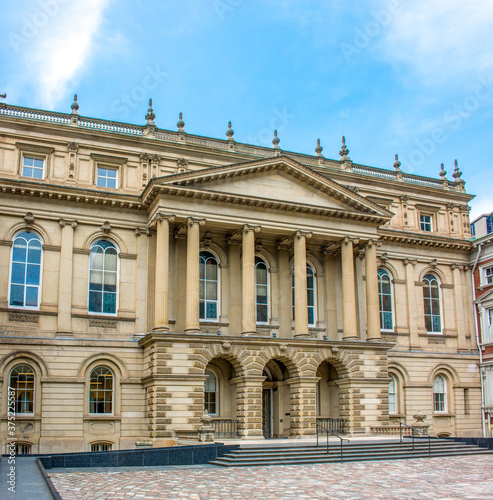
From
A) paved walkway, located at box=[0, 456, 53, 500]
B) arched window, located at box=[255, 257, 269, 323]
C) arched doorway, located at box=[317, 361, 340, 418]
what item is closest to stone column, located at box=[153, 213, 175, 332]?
arched window, located at box=[255, 257, 269, 323]

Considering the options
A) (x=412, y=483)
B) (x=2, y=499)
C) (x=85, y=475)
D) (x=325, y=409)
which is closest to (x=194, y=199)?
(x=325, y=409)

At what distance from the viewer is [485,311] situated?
4222 centimetres

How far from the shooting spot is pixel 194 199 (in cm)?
3288

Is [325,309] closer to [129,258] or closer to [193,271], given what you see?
[193,271]

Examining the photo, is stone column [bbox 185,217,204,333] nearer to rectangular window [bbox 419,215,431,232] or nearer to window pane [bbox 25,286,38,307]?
window pane [bbox 25,286,38,307]

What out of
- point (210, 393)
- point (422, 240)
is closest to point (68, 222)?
point (210, 393)

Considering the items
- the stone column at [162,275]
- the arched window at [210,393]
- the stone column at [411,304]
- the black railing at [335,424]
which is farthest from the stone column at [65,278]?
→ the stone column at [411,304]

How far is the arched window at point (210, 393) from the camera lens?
111 ft

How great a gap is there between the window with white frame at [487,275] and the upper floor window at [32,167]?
93.0ft

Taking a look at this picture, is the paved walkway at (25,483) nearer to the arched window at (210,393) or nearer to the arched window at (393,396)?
the arched window at (210,393)

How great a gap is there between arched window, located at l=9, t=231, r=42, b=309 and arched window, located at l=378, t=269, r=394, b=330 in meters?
20.3

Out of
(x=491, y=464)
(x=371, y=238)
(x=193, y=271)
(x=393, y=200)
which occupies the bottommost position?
(x=491, y=464)

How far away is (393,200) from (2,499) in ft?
112

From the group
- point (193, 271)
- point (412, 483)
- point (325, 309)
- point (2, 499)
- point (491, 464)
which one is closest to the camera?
point (2, 499)
